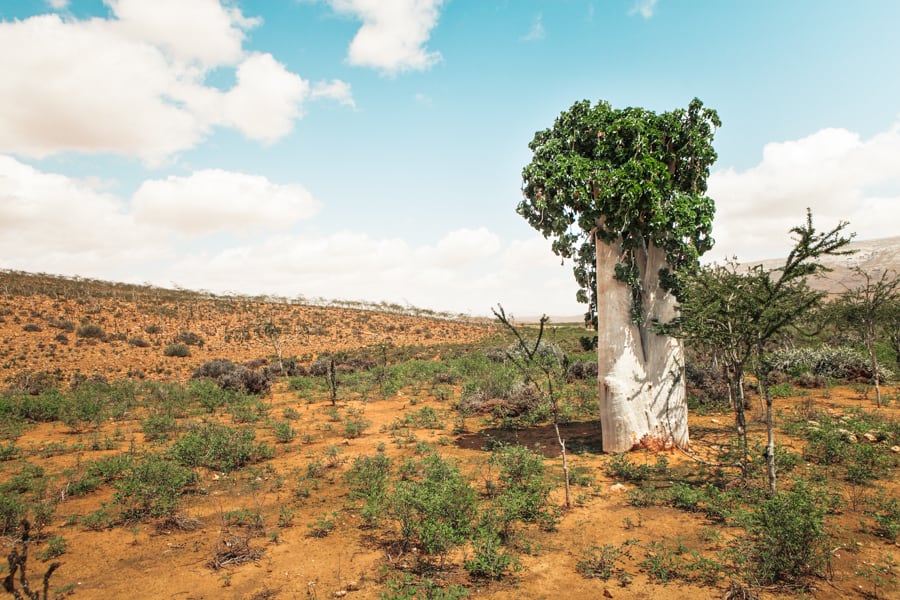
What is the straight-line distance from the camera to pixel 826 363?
17.5m

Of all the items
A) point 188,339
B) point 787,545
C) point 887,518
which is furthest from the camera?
point 188,339

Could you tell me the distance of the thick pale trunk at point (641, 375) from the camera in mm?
9445

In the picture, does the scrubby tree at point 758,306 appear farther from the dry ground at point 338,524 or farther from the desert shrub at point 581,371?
the desert shrub at point 581,371

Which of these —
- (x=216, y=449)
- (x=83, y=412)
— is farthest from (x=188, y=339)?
(x=216, y=449)

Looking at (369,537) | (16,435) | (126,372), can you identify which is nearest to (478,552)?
(369,537)

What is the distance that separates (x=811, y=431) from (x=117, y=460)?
48.0ft

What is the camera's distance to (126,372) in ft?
79.5

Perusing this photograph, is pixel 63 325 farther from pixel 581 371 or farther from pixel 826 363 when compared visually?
pixel 826 363

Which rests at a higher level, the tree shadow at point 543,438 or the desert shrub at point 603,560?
the tree shadow at point 543,438

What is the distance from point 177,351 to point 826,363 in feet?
110

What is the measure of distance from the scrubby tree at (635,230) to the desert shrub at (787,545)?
4.12 m

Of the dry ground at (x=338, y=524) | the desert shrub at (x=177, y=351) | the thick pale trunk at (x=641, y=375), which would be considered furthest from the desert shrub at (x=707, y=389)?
the desert shrub at (x=177, y=351)

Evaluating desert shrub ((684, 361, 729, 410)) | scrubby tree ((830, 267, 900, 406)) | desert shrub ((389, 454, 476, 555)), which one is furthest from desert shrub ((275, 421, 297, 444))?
scrubby tree ((830, 267, 900, 406))

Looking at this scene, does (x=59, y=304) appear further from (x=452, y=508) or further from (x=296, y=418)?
(x=452, y=508)
